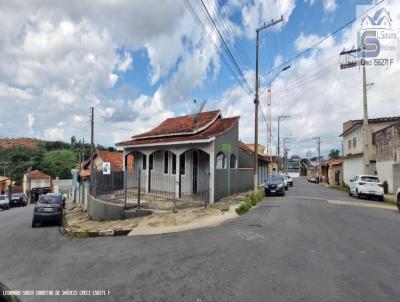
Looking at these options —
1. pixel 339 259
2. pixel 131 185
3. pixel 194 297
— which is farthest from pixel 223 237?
pixel 131 185

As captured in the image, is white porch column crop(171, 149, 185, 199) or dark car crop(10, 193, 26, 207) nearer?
white porch column crop(171, 149, 185, 199)

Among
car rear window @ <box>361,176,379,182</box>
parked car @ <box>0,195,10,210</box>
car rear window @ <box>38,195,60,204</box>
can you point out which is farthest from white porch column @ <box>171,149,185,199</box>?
parked car @ <box>0,195,10,210</box>

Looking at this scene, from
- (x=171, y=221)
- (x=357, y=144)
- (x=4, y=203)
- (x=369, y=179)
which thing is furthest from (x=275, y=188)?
(x=4, y=203)

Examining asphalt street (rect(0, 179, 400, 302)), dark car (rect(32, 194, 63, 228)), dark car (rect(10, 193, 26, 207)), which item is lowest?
dark car (rect(10, 193, 26, 207))

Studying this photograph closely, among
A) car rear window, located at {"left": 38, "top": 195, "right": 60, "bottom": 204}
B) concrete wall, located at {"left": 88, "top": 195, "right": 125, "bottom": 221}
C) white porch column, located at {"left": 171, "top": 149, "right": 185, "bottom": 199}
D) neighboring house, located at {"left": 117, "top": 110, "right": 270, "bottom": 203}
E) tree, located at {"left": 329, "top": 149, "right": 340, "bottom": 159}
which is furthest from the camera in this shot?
tree, located at {"left": 329, "top": 149, "right": 340, "bottom": 159}

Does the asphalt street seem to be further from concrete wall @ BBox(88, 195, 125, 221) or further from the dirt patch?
concrete wall @ BBox(88, 195, 125, 221)

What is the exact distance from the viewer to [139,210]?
1355 centimetres

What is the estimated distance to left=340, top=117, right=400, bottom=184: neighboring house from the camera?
30495mm

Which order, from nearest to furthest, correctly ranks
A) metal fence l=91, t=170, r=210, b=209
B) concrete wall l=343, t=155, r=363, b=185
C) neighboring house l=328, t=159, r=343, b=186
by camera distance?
1. metal fence l=91, t=170, r=210, b=209
2. concrete wall l=343, t=155, r=363, b=185
3. neighboring house l=328, t=159, r=343, b=186

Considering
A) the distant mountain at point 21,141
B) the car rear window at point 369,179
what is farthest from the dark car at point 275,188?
the distant mountain at point 21,141

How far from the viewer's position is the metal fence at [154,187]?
15.6 meters

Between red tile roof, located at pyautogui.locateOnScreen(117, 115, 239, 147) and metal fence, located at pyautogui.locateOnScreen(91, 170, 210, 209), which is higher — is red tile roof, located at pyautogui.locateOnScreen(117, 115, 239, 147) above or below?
→ above

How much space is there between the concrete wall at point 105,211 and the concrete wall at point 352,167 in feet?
90.0

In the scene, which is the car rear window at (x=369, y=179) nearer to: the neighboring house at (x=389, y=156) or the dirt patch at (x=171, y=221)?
the neighboring house at (x=389, y=156)
